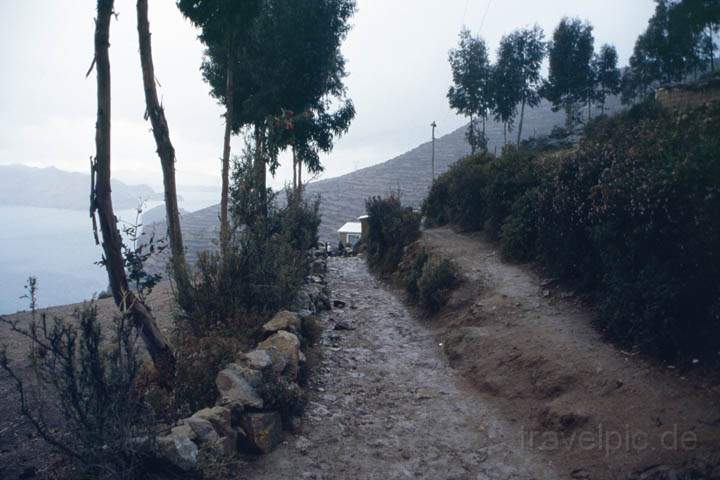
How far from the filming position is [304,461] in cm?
482

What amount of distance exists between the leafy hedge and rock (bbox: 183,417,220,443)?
4.91 meters

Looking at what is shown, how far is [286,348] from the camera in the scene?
6328 mm

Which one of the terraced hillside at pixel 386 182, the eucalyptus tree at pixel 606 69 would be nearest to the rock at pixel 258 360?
the terraced hillside at pixel 386 182

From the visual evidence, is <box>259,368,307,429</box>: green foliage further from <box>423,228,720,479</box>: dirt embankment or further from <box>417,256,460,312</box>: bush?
<box>417,256,460,312</box>: bush

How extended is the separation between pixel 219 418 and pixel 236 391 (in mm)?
528

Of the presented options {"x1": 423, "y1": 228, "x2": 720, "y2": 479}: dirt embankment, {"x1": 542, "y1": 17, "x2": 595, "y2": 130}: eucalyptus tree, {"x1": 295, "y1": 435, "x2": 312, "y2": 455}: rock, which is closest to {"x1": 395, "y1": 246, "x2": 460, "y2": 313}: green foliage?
{"x1": 423, "y1": 228, "x2": 720, "y2": 479}: dirt embankment

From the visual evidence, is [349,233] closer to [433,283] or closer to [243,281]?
[433,283]

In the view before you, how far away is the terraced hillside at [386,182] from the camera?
37531 millimetres

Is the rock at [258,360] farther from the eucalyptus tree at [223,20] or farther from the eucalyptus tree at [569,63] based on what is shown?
the eucalyptus tree at [569,63]

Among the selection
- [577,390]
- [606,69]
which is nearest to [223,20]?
[577,390]

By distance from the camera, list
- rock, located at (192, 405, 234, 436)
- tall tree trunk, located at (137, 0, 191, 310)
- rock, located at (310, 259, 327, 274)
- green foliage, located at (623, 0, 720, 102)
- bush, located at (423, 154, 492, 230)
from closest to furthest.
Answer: rock, located at (192, 405, 234, 436) < tall tree trunk, located at (137, 0, 191, 310) < rock, located at (310, 259, 327, 274) < bush, located at (423, 154, 492, 230) < green foliage, located at (623, 0, 720, 102)

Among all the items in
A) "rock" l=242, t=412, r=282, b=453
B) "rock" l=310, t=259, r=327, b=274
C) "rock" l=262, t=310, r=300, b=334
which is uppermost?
"rock" l=310, t=259, r=327, b=274

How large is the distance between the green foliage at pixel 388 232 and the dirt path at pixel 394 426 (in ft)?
22.3

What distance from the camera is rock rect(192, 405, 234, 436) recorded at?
4.51m
